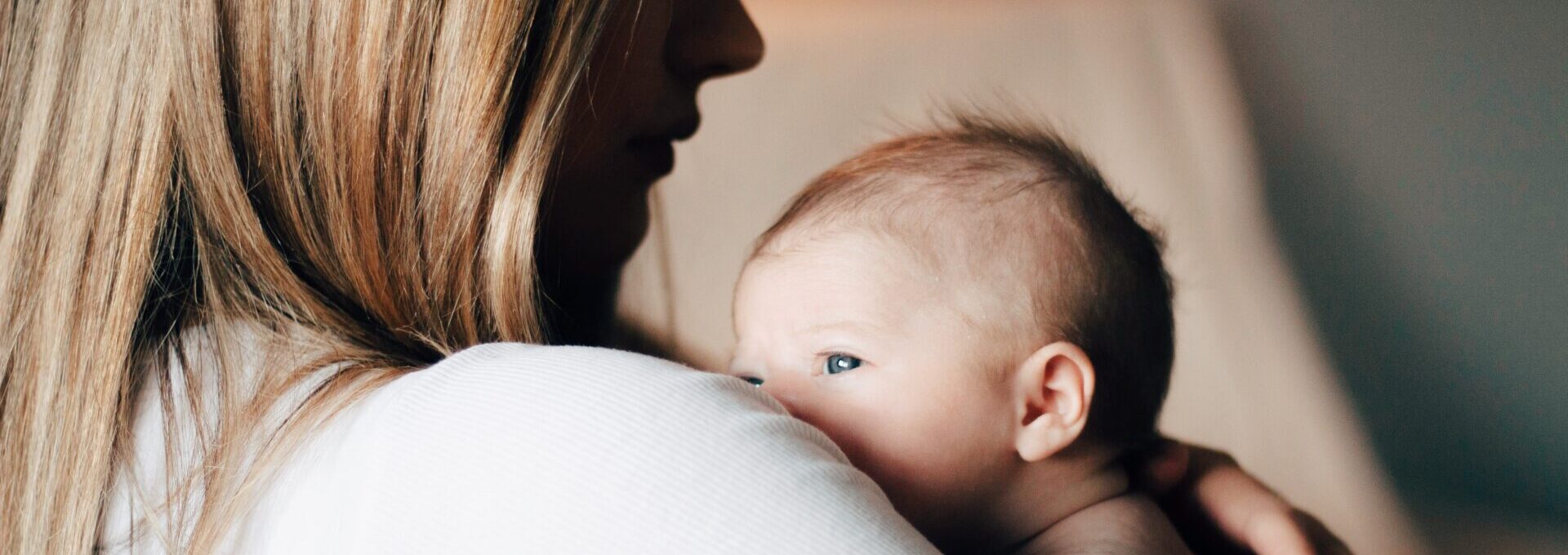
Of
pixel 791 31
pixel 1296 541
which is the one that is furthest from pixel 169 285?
pixel 1296 541

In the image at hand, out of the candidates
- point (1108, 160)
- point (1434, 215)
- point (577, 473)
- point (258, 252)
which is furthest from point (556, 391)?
point (1434, 215)

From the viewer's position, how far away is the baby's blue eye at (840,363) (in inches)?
21.5

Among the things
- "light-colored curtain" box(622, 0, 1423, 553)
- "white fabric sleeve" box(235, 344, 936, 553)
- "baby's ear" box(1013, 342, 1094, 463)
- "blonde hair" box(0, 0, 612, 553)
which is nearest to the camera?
"white fabric sleeve" box(235, 344, 936, 553)

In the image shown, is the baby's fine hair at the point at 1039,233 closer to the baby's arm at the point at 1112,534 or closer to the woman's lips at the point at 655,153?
the baby's arm at the point at 1112,534

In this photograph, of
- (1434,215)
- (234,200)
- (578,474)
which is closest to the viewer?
(578,474)

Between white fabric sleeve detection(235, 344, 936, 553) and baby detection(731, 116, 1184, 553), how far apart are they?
180 millimetres

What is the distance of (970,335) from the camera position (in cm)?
54

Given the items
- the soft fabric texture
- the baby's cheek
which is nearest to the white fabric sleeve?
the soft fabric texture

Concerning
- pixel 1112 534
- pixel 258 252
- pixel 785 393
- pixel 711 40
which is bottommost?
pixel 1112 534

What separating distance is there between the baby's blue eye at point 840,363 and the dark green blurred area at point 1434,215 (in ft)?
1.46

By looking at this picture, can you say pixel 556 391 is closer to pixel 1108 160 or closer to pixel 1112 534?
pixel 1112 534

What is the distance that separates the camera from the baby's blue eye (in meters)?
0.55

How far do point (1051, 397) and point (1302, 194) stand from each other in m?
0.37

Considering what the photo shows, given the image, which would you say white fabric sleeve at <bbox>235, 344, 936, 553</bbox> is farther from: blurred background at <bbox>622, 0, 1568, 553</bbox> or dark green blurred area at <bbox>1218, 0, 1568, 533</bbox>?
dark green blurred area at <bbox>1218, 0, 1568, 533</bbox>
